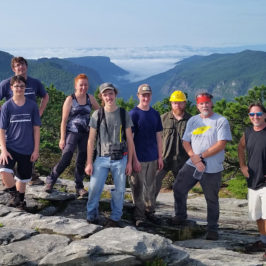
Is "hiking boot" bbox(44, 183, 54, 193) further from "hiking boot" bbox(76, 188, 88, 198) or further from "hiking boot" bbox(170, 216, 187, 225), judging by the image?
"hiking boot" bbox(170, 216, 187, 225)

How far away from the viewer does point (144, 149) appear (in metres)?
7.40

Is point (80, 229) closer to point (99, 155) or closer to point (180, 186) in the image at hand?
point (99, 155)

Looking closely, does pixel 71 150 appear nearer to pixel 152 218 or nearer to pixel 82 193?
pixel 82 193

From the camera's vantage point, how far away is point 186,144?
720 centimetres

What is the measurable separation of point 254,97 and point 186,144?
1661 cm

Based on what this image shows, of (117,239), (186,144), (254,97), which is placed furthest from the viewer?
(254,97)

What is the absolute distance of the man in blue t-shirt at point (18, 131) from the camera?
677 cm

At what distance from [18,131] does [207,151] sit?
136 inches

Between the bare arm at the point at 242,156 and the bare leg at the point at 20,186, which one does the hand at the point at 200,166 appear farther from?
the bare leg at the point at 20,186

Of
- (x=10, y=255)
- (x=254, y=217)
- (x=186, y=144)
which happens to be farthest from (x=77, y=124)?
(x=254, y=217)

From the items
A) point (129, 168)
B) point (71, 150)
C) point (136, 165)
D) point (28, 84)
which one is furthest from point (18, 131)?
point (136, 165)

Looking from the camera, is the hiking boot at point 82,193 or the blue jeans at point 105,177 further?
the hiking boot at point 82,193

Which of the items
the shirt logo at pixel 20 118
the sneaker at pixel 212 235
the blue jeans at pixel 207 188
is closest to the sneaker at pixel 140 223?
the blue jeans at pixel 207 188

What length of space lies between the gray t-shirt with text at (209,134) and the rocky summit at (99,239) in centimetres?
151
